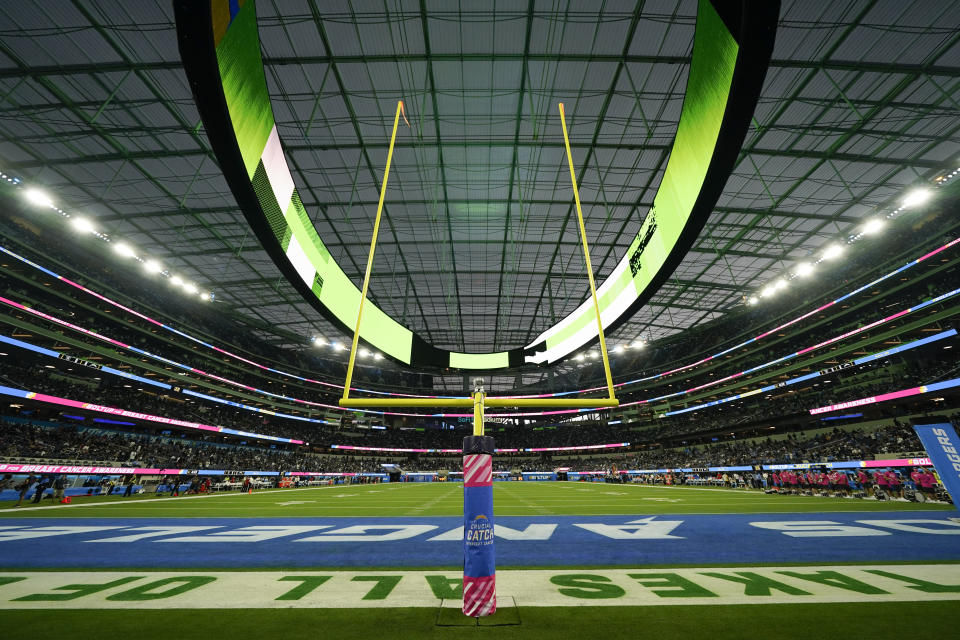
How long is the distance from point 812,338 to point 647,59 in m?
32.6

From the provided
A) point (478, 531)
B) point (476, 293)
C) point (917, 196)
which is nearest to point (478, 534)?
point (478, 531)

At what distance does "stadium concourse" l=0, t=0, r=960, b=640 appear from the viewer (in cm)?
329

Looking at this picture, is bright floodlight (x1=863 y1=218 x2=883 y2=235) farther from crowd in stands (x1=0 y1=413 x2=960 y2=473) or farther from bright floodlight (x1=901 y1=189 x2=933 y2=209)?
crowd in stands (x1=0 y1=413 x2=960 y2=473)

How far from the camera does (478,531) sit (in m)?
2.79

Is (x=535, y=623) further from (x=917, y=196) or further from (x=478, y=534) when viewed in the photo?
(x=917, y=196)

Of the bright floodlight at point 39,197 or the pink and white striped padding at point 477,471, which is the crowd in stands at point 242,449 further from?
the pink and white striped padding at point 477,471

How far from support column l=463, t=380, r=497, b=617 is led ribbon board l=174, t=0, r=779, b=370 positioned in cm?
271

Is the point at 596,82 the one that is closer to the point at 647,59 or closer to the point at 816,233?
the point at 647,59

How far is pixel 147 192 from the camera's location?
2150 centimetres

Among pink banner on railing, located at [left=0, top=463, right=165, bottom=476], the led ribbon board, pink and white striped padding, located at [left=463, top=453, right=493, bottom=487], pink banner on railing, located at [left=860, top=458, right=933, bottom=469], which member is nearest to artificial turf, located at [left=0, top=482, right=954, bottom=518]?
pink banner on railing, located at [left=0, top=463, right=165, bottom=476]

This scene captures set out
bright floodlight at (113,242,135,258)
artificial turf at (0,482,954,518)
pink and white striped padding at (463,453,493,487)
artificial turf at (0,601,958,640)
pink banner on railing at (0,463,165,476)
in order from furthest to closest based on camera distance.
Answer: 1. bright floodlight at (113,242,135,258)
2. pink banner on railing at (0,463,165,476)
3. artificial turf at (0,482,954,518)
4. pink and white striped padding at (463,453,493,487)
5. artificial turf at (0,601,958,640)

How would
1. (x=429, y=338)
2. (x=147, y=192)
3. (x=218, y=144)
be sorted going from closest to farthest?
(x=218, y=144) < (x=147, y=192) < (x=429, y=338)

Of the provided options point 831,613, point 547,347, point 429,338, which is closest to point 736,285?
point 429,338

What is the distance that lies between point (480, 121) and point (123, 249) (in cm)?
2150
